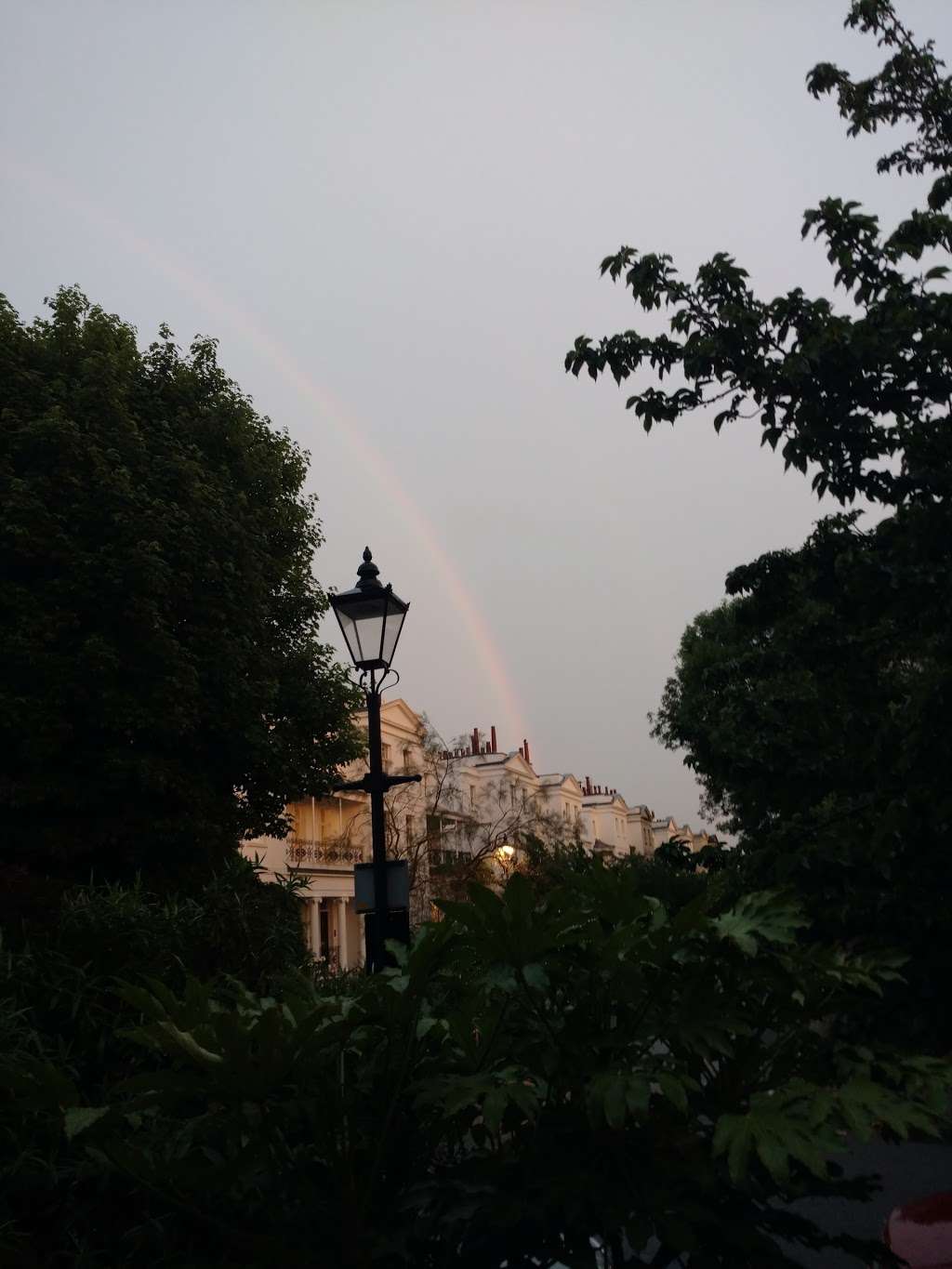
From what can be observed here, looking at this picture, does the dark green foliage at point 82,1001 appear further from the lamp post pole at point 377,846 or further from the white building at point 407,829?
the white building at point 407,829

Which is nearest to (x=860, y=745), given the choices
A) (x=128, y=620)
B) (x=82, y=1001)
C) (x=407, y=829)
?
(x=82, y=1001)

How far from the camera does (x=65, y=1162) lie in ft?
12.9

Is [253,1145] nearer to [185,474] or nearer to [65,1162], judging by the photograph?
[65,1162]

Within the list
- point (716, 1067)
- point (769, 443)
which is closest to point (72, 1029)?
point (716, 1067)

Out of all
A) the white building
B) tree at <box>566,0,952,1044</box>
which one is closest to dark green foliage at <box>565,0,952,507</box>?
tree at <box>566,0,952,1044</box>

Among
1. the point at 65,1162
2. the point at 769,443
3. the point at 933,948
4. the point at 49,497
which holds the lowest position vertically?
the point at 65,1162

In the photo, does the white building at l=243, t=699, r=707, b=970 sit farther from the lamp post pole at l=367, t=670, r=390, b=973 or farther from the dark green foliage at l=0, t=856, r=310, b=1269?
the dark green foliage at l=0, t=856, r=310, b=1269

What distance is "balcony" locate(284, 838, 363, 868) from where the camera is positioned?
40.4 metres

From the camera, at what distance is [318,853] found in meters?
42.6

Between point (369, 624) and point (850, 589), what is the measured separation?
13.6ft

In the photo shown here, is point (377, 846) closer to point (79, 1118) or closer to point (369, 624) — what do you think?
point (369, 624)

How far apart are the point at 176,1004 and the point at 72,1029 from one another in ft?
8.71

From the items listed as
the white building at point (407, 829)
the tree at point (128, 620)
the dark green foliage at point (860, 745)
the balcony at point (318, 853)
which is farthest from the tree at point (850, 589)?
the balcony at point (318, 853)

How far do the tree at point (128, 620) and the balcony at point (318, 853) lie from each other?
17.8m
